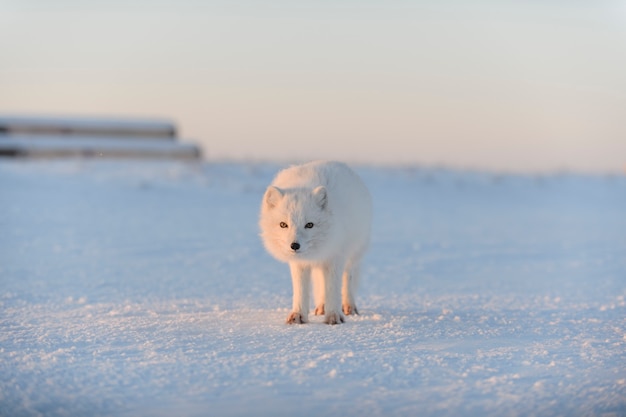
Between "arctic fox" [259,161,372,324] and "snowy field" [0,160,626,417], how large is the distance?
23cm

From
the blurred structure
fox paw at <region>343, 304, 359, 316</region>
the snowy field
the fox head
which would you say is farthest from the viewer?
the blurred structure

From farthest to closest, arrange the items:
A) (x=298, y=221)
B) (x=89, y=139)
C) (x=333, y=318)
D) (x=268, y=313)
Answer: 1. (x=89, y=139)
2. (x=268, y=313)
3. (x=333, y=318)
4. (x=298, y=221)

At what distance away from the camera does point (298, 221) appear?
4762 mm

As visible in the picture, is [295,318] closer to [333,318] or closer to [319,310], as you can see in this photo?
[333,318]

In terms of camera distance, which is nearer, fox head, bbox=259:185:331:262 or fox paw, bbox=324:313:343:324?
fox head, bbox=259:185:331:262

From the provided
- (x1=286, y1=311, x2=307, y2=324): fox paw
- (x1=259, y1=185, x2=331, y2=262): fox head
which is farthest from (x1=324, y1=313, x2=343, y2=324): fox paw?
(x1=259, y1=185, x2=331, y2=262): fox head

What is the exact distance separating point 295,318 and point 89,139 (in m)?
12.9

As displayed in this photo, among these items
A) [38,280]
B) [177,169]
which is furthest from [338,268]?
[177,169]

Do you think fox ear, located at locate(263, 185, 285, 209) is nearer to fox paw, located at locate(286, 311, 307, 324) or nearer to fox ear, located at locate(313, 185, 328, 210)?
fox ear, located at locate(313, 185, 328, 210)

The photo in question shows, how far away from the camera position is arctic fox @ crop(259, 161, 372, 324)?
4.80 meters

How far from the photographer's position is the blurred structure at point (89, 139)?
51.2 ft

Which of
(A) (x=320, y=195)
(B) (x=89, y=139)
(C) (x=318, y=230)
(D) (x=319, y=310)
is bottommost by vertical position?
(D) (x=319, y=310)

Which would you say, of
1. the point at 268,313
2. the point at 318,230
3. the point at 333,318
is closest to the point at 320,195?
the point at 318,230

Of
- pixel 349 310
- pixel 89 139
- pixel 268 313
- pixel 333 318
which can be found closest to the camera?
pixel 333 318
